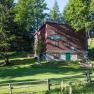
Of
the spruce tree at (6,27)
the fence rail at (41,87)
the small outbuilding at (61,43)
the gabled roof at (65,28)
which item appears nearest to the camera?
the fence rail at (41,87)

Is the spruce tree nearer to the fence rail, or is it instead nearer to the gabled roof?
the gabled roof

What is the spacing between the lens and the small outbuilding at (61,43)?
7619 cm

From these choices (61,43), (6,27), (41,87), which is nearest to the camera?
(41,87)

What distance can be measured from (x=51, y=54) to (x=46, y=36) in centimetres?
425

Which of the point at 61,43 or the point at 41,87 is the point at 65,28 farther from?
the point at 41,87

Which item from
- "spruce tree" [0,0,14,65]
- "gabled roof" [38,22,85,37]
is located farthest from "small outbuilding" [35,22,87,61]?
"spruce tree" [0,0,14,65]

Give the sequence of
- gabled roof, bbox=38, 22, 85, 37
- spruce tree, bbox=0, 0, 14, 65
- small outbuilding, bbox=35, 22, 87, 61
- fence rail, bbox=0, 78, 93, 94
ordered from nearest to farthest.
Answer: fence rail, bbox=0, 78, 93, 94, spruce tree, bbox=0, 0, 14, 65, small outbuilding, bbox=35, 22, 87, 61, gabled roof, bbox=38, 22, 85, 37

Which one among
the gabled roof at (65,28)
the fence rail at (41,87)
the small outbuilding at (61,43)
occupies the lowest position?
the fence rail at (41,87)

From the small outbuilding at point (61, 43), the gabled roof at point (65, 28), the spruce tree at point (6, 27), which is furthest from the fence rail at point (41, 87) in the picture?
the gabled roof at point (65, 28)

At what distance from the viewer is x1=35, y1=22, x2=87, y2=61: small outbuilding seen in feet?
250

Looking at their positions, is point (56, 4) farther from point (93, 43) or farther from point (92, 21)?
point (92, 21)

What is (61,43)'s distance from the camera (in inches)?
3022

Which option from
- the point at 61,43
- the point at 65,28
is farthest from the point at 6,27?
the point at 65,28

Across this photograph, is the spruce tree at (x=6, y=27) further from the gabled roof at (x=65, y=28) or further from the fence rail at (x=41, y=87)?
the fence rail at (x=41, y=87)
